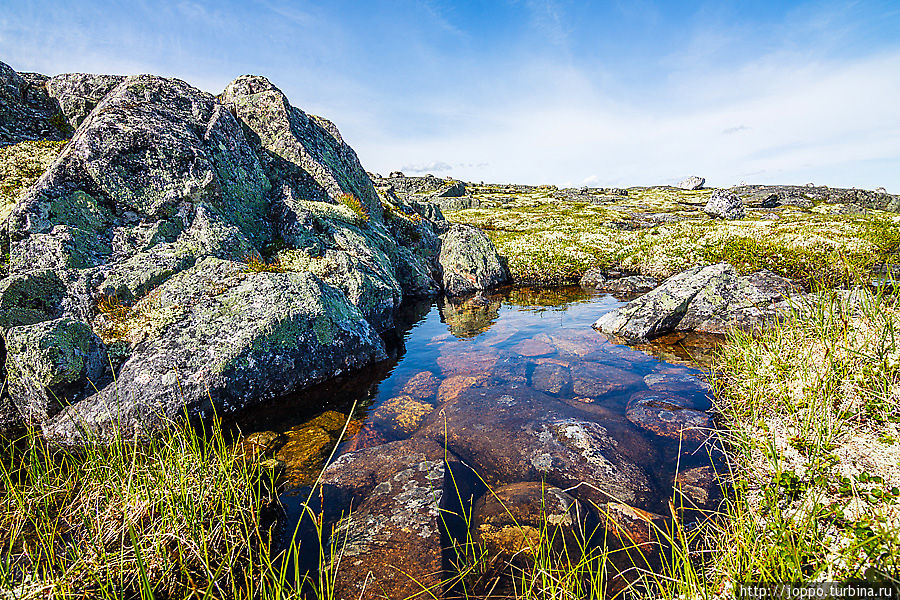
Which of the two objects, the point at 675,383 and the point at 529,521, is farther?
the point at 675,383

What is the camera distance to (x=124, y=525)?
15.2 ft

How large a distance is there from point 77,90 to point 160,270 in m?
10.4

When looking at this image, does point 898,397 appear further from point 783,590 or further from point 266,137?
point 266,137

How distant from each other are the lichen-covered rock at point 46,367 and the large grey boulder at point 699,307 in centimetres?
1448

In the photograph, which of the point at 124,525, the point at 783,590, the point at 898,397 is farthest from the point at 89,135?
the point at 898,397

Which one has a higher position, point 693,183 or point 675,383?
point 693,183

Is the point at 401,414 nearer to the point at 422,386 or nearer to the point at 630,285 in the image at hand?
the point at 422,386

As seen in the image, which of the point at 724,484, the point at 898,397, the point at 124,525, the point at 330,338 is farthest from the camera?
the point at 330,338

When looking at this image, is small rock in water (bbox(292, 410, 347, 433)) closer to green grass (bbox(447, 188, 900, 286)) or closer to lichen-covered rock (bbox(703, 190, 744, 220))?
green grass (bbox(447, 188, 900, 286))

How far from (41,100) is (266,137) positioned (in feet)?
24.1

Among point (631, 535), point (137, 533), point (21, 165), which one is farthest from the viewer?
point (21, 165)

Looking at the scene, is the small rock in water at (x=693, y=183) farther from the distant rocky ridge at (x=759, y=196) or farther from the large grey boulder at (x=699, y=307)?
the large grey boulder at (x=699, y=307)

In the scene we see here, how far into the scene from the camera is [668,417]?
7871 mm

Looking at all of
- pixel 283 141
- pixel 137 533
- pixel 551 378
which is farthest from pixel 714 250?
pixel 137 533
